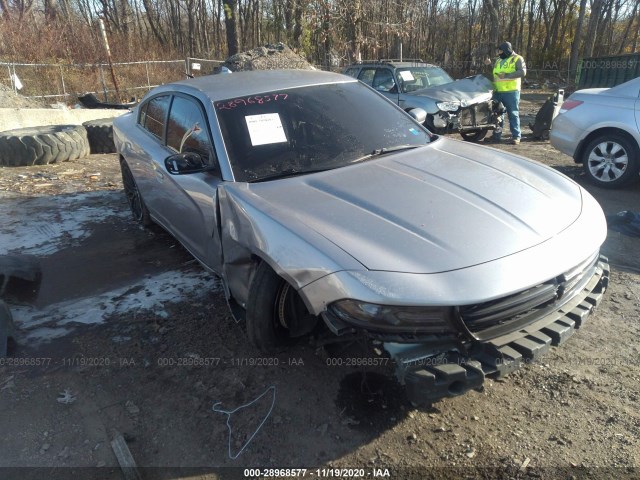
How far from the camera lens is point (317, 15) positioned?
17.8 meters

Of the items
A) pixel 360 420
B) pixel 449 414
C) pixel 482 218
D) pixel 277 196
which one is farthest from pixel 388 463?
pixel 277 196

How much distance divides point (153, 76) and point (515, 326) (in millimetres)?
15700

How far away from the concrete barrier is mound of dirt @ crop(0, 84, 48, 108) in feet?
3.20

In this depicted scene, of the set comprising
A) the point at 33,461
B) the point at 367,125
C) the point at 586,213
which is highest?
the point at 367,125

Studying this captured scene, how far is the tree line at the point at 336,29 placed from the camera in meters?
16.9

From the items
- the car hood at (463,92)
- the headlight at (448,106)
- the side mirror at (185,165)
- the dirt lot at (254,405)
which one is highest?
the side mirror at (185,165)

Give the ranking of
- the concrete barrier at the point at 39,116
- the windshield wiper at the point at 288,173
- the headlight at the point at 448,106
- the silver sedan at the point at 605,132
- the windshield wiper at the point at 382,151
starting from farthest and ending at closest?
the concrete barrier at the point at 39,116, the headlight at the point at 448,106, the silver sedan at the point at 605,132, the windshield wiper at the point at 382,151, the windshield wiper at the point at 288,173

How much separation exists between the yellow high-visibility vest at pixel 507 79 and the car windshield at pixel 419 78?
1.12 m

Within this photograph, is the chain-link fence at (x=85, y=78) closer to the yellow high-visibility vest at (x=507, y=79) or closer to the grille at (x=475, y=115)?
the grille at (x=475, y=115)

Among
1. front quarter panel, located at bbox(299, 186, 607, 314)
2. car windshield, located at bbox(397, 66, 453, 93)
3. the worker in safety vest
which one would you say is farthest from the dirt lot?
car windshield, located at bbox(397, 66, 453, 93)

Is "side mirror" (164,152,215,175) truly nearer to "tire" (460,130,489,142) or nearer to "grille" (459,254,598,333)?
"grille" (459,254,598,333)

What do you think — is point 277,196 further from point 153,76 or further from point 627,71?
point 627,71

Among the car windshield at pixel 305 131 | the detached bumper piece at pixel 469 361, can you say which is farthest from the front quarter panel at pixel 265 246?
the detached bumper piece at pixel 469 361

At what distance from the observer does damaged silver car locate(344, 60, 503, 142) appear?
30.0 ft
